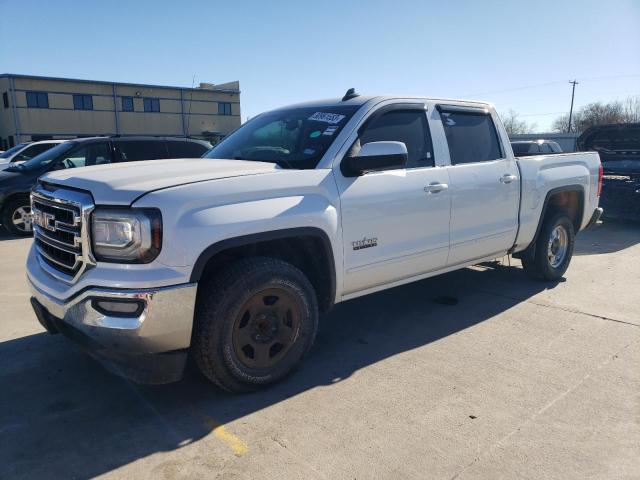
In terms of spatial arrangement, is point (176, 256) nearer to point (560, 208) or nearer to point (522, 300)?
point (522, 300)

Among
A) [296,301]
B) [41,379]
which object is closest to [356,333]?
[296,301]

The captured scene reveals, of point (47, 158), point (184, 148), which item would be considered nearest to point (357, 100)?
point (184, 148)

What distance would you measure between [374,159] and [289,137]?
2.89 feet

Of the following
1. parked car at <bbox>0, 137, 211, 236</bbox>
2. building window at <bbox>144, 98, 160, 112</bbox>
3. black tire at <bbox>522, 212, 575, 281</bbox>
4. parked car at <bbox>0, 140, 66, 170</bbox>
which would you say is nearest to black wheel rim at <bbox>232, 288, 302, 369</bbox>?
black tire at <bbox>522, 212, 575, 281</bbox>

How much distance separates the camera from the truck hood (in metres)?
2.79

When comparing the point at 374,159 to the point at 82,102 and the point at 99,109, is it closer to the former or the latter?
the point at 82,102

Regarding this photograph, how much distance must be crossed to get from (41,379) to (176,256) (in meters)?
1.63

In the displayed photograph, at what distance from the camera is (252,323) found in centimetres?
323

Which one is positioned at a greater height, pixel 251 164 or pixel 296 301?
pixel 251 164

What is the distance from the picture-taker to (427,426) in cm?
292

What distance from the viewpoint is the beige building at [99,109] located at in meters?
38.3

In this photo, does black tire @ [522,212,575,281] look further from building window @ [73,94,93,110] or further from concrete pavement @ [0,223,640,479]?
building window @ [73,94,93,110]

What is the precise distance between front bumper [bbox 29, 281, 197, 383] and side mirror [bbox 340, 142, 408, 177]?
4.63 ft

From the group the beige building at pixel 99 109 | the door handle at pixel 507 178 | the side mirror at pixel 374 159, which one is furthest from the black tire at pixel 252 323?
the beige building at pixel 99 109
